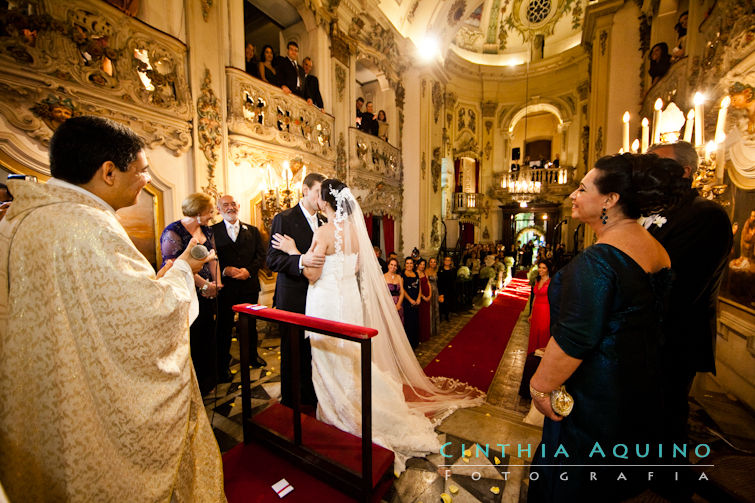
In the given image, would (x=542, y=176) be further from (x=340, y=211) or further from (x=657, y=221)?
(x=340, y=211)

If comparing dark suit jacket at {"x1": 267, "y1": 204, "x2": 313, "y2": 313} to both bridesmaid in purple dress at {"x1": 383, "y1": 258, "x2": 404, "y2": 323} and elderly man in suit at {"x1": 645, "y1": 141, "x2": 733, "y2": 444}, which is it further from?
elderly man in suit at {"x1": 645, "y1": 141, "x2": 733, "y2": 444}

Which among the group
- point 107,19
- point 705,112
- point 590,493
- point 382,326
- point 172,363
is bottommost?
point 590,493

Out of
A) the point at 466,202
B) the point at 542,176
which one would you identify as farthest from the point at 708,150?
the point at 542,176

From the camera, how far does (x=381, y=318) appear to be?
2.82m

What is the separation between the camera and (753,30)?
122 inches

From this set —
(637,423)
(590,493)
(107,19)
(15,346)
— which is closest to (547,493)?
(590,493)

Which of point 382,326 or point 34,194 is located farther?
point 382,326

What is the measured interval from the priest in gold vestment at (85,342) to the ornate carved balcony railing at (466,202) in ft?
52.0

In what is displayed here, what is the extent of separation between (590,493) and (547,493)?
0.22 metres

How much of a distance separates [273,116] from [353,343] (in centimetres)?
513

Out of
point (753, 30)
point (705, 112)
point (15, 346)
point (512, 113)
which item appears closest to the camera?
point (15, 346)

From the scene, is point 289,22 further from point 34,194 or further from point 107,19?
point 34,194

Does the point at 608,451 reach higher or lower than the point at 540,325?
higher

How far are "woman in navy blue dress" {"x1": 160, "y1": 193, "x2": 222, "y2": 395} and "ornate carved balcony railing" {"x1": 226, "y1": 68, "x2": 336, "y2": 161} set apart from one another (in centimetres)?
278
